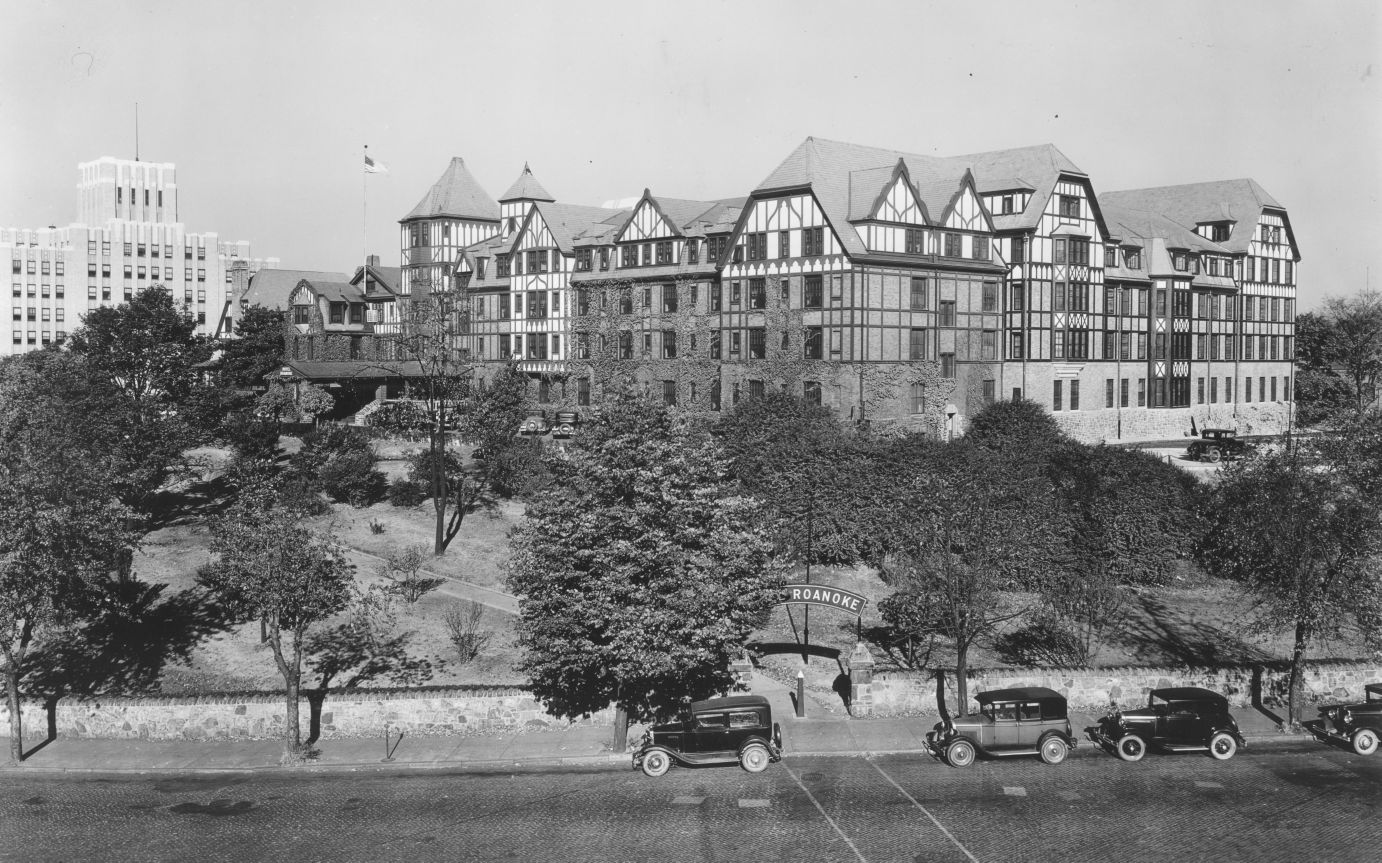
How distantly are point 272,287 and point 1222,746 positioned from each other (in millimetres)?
92852

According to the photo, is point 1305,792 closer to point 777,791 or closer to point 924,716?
point 924,716

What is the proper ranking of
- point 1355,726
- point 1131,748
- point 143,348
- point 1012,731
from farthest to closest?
1. point 143,348
2. point 1355,726
3. point 1131,748
4. point 1012,731

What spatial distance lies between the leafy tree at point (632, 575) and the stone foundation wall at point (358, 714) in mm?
864

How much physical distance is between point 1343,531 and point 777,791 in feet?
49.3

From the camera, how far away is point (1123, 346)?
2729 inches

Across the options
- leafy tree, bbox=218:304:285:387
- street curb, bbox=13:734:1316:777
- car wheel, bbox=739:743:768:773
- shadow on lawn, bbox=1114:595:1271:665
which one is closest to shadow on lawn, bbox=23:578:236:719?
street curb, bbox=13:734:1316:777

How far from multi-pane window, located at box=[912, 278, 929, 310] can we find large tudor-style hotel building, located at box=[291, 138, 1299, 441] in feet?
0.55

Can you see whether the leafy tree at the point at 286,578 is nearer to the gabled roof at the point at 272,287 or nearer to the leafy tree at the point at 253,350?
the leafy tree at the point at 253,350

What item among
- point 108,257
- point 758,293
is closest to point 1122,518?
point 758,293

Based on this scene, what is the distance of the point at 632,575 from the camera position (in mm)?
26281

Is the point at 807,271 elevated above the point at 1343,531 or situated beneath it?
elevated above

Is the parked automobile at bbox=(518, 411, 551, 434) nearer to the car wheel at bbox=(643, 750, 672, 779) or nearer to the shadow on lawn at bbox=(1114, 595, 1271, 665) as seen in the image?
the shadow on lawn at bbox=(1114, 595, 1271, 665)

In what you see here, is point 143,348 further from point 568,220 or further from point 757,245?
point 568,220

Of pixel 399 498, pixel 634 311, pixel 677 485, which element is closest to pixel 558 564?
pixel 677 485
